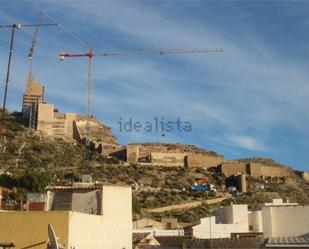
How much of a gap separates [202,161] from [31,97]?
40282mm

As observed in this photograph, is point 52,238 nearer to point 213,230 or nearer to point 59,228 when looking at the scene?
point 59,228

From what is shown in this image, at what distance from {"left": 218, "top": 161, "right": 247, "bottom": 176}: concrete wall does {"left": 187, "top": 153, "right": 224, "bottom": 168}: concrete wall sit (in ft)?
6.64

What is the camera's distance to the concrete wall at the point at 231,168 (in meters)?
111

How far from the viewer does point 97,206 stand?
944 inches

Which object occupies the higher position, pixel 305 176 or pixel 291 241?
pixel 305 176

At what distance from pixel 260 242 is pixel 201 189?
252 feet

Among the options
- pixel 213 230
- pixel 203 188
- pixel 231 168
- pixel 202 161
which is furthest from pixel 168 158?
pixel 213 230

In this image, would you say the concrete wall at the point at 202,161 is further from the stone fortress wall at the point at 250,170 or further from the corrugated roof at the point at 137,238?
the corrugated roof at the point at 137,238

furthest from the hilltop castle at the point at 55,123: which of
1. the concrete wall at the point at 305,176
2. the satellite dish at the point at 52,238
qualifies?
the satellite dish at the point at 52,238

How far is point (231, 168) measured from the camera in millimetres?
111938

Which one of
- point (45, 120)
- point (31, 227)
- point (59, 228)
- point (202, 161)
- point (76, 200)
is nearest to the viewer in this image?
point (59, 228)

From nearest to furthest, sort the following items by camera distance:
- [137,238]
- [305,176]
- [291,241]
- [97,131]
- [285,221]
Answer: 1. [291,241]
2. [285,221]
3. [137,238]
4. [305,176]
5. [97,131]

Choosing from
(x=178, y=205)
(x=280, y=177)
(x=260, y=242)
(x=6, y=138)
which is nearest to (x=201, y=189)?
(x=178, y=205)

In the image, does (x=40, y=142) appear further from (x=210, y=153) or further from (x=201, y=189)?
(x=210, y=153)
